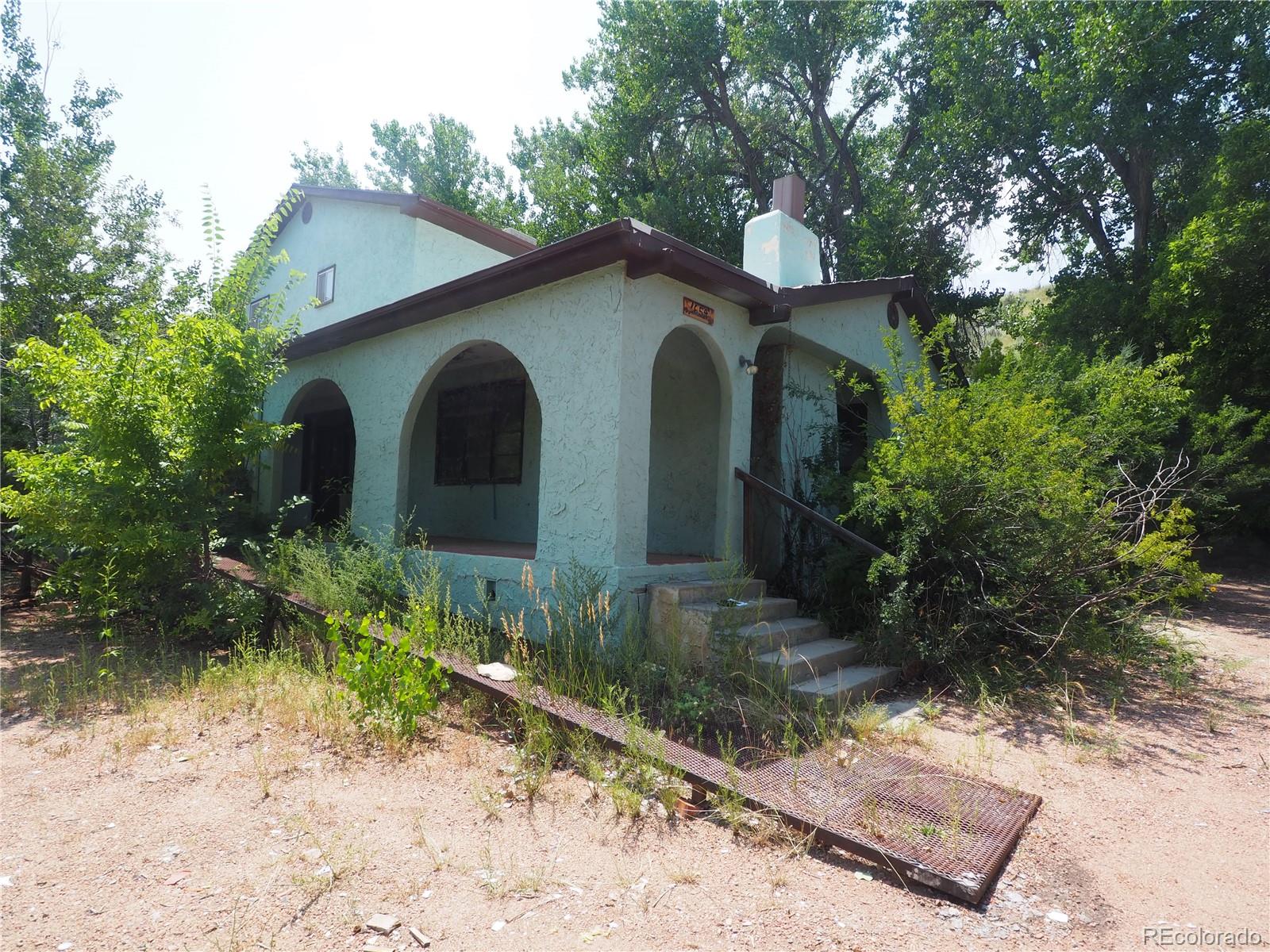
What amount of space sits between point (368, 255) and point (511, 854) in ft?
33.8

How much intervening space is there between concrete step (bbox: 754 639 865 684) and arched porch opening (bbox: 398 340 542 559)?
11.8 ft

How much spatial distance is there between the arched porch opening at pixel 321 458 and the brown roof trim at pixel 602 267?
3014 millimetres

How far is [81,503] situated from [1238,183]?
1495 cm

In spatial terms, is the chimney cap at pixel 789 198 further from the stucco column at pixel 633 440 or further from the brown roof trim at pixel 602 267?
the stucco column at pixel 633 440

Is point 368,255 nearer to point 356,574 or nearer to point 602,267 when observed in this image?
point 356,574

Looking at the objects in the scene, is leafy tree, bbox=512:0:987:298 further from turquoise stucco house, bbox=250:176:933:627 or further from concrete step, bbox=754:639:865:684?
concrete step, bbox=754:639:865:684

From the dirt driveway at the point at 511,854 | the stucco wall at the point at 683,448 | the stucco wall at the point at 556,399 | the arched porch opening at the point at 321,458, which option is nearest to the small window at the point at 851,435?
the stucco wall at the point at 683,448

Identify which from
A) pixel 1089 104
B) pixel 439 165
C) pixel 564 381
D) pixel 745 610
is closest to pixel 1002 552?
pixel 745 610

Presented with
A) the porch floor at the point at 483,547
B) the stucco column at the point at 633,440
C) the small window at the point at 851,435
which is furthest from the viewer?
the small window at the point at 851,435

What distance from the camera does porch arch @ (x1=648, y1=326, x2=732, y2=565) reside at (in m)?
7.51

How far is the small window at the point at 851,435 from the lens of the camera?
7706 mm

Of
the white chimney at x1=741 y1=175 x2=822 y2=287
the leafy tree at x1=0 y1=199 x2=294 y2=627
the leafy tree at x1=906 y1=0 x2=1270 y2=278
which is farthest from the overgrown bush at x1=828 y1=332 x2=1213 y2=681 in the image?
the leafy tree at x1=906 y1=0 x2=1270 y2=278

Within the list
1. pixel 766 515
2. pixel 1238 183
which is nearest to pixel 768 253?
pixel 766 515

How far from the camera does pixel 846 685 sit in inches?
189
